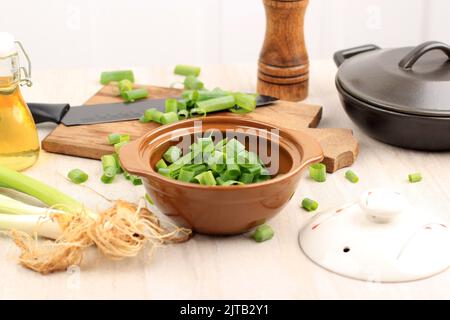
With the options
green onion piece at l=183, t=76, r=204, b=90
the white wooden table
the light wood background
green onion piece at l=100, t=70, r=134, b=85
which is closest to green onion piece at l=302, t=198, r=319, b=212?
the white wooden table

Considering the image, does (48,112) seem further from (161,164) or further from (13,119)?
(161,164)

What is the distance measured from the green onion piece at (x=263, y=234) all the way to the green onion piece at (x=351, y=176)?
0.87 ft

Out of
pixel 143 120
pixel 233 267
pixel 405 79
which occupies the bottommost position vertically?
pixel 233 267

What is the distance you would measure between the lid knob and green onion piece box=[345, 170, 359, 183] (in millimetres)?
253

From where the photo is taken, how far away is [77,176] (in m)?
1.45

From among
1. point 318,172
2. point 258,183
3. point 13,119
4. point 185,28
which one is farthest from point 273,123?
point 185,28

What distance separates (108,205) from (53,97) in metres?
0.60

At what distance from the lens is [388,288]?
3.72 ft

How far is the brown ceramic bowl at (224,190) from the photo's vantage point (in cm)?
117

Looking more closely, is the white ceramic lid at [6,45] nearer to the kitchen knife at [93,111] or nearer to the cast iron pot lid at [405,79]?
the kitchen knife at [93,111]

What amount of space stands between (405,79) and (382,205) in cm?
43
